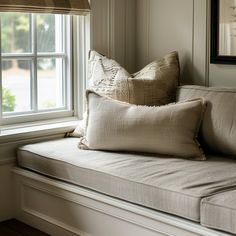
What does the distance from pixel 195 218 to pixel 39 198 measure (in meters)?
1.22

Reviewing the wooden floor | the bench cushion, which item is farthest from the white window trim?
the bench cushion

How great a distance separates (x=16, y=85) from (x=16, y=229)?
3.05 feet

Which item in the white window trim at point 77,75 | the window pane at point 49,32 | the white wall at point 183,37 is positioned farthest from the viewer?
the white window trim at point 77,75

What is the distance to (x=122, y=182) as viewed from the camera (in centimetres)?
265

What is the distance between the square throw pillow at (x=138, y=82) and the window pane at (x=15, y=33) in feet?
1.57

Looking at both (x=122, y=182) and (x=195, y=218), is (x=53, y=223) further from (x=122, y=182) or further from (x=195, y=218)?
(x=195, y=218)

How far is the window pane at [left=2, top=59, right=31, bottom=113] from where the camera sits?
3.43m

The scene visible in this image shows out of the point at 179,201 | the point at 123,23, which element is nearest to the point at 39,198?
the point at 179,201

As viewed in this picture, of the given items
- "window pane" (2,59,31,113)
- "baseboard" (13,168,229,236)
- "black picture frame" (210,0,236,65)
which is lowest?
"baseboard" (13,168,229,236)

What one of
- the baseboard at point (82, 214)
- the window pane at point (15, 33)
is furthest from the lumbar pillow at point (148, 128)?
the window pane at point (15, 33)

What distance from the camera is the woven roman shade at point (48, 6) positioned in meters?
3.21

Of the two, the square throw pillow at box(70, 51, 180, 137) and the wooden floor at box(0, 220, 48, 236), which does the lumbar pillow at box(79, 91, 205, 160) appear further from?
the wooden floor at box(0, 220, 48, 236)

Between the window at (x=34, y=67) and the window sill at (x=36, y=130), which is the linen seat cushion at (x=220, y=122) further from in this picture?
the window at (x=34, y=67)

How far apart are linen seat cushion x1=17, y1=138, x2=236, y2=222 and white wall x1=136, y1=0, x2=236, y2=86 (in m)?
0.72
